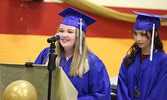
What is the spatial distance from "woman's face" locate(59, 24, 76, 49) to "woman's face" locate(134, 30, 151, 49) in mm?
838

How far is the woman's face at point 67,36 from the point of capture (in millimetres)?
2316

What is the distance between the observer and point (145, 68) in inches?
113

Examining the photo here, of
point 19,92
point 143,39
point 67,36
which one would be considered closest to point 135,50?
point 143,39

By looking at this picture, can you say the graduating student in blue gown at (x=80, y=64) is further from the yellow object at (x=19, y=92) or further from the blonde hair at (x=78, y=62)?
the yellow object at (x=19, y=92)

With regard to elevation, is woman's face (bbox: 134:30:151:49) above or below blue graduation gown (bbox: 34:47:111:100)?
above

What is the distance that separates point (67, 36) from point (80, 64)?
0.29 metres

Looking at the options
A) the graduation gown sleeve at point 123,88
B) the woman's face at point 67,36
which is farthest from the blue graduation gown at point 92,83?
the graduation gown sleeve at point 123,88

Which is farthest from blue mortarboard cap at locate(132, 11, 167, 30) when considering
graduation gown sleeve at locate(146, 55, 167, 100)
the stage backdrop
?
the stage backdrop

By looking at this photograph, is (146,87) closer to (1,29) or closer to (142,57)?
(142,57)

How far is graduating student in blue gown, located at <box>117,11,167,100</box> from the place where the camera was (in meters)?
2.75

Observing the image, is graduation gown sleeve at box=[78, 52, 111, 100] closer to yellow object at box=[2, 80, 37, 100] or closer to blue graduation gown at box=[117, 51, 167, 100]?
blue graduation gown at box=[117, 51, 167, 100]

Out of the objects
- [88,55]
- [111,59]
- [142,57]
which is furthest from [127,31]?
[88,55]

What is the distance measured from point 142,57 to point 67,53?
0.99m

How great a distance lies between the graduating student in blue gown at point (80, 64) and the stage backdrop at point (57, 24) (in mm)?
1640
